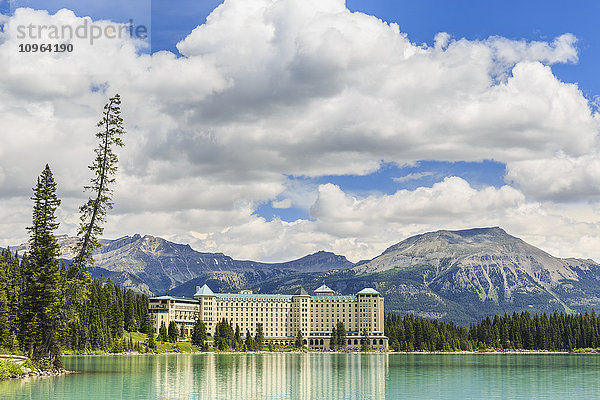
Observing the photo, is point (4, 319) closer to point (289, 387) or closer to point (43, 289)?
point (43, 289)

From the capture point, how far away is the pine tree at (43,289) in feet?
301

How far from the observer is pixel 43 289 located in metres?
92.8

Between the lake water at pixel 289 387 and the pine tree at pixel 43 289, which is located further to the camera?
the pine tree at pixel 43 289

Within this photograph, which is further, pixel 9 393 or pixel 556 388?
pixel 556 388

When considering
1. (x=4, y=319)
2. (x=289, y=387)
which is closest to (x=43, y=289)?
(x=4, y=319)

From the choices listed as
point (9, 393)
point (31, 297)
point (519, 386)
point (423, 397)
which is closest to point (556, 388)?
point (519, 386)

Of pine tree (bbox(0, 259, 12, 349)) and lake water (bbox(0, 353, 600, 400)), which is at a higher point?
pine tree (bbox(0, 259, 12, 349))

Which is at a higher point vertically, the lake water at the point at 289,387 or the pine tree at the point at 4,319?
the pine tree at the point at 4,319

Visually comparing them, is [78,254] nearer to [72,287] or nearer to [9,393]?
[72,287]

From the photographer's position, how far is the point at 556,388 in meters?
82.1

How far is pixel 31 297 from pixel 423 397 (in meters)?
54.0

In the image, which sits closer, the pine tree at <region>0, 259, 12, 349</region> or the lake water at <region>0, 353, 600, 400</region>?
the lake water at <region>0, 353, 600, 400</region>

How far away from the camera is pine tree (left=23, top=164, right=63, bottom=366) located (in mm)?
91625

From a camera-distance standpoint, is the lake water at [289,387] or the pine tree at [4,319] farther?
the pine tree at [4,319]
